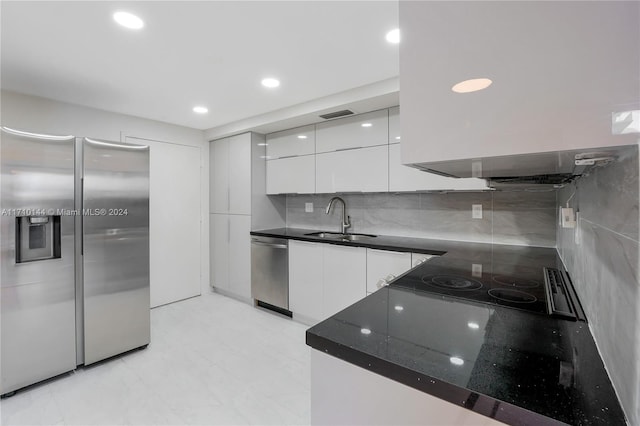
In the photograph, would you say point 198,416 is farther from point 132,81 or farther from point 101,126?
point 101,126

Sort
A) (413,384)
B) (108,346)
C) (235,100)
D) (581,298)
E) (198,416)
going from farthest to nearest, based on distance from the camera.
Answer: (235,100) < (108,346) < (198,416) < (581,298) < (413,384)

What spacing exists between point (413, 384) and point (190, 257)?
12.9 feet

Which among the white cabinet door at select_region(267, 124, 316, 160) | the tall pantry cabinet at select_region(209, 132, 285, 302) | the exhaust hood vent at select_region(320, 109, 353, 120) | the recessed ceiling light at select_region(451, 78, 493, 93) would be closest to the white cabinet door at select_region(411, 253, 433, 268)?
the exhaust hood vent at select_region(320, 109, 353, 120)

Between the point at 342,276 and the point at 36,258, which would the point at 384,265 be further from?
the point at 36,258

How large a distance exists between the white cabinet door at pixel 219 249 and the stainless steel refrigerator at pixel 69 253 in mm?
1394

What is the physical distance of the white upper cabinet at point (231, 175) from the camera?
3.72m

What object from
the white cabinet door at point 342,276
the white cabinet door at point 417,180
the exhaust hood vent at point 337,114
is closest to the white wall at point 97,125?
the exhaust hood vent at point 337,114

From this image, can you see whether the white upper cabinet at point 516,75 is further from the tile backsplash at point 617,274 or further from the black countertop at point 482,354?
the black countertop at point 482,354

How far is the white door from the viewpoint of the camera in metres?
3.65

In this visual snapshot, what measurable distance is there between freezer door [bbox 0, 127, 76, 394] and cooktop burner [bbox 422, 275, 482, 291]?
2.56 metres

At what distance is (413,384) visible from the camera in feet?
2.09

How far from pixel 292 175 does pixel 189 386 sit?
2.31m

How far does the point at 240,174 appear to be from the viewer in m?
3.79

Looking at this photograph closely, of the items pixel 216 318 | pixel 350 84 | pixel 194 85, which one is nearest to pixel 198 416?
pixel 216 318
